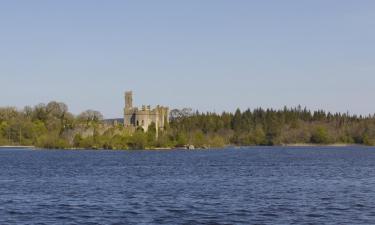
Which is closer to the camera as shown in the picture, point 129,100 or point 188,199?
point 188,199

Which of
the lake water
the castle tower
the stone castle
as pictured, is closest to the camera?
the lake water

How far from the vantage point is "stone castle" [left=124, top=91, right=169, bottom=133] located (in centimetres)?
15150

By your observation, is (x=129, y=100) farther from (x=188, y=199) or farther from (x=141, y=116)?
(x=188, y=199)

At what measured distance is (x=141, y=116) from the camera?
151500mm

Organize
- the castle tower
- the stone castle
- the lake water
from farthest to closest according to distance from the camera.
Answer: the castle tower → the stone castle → the lake water

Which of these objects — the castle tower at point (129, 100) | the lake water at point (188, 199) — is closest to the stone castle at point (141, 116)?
the castle tower at point (129, 100)

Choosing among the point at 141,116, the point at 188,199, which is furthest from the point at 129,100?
the point at 188,199

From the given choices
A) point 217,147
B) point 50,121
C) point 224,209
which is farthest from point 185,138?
point 224,209

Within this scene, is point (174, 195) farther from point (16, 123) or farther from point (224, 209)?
point (16, 123)

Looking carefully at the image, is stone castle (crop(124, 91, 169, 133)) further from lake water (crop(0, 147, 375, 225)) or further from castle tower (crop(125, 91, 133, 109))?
lake water (crop(0, 147, 375, 225))

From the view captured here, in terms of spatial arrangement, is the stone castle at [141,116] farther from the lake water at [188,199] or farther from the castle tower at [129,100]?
the lake water at [188,199]

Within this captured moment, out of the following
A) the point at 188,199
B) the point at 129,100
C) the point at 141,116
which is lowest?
the point at 188,199

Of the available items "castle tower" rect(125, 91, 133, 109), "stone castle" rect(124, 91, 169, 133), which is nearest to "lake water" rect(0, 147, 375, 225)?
"stone castle" rect(124, 91, 169, 133)

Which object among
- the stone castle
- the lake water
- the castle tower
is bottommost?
the lake water
